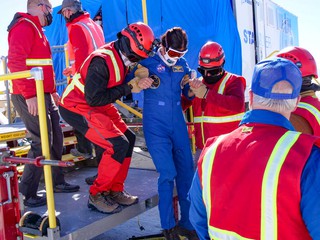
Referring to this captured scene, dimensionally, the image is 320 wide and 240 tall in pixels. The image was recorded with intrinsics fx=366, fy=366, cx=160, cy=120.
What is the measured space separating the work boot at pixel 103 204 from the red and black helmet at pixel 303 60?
1.84 m

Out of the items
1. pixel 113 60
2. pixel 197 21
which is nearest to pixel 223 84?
pixel 113 60

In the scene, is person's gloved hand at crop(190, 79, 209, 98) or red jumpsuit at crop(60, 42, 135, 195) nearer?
red jumpsuit at crop(60, 42, 135, 195)

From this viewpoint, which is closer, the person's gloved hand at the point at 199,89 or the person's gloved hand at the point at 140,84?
the person's gloved hand at the point at 140,84

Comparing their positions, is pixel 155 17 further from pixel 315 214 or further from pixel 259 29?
pixel 315 214

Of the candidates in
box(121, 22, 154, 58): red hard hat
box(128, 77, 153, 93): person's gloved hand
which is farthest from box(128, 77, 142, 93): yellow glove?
box(121, 22, 154, 58): red hard hat

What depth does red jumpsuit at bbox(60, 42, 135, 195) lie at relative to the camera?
306cm

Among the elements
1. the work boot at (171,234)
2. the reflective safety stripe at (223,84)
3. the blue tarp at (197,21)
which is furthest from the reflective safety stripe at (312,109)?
the blue tarp at (197,21)

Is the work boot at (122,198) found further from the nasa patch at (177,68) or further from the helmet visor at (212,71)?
the helmet visor at (212,71)

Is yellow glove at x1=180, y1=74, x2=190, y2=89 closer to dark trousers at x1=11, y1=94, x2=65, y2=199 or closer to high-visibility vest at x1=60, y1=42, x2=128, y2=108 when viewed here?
high-visibility vest at x1=60, y1=42, x2=128, y2=108

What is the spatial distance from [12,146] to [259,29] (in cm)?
617

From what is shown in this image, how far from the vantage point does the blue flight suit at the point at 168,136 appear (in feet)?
11.0

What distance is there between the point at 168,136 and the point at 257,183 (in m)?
2.13

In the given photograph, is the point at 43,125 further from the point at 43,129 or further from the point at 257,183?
the point at 257,183

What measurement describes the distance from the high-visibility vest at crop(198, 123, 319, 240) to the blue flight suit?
1.78m
